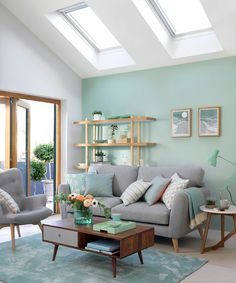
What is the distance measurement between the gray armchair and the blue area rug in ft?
1.12

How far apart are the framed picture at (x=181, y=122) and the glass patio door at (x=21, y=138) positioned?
2.41 m

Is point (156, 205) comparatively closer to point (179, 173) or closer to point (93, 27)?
point (179, 173)

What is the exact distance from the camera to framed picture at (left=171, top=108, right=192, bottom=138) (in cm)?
559

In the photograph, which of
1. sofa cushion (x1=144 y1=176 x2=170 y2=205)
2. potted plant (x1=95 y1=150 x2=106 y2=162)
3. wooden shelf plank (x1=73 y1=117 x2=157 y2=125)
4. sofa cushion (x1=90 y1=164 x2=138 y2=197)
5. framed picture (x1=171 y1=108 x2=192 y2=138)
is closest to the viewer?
sofa cushion (x1=144 y1=176 x2=170 y2=205)

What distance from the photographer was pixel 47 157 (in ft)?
21.8

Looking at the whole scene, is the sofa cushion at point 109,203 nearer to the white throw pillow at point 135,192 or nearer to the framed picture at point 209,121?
the white throw pillow at point 135,192

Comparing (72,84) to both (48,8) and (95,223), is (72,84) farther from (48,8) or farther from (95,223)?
(95,223)

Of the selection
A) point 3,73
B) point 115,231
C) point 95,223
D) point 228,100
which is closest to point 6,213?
point 95,223

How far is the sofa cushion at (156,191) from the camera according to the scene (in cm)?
467

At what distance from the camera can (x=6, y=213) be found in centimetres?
445

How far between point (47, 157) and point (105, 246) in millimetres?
3424

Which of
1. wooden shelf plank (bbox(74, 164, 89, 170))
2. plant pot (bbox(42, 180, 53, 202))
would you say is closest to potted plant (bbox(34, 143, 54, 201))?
plant pot (bbox(42, 180, 53, 202))

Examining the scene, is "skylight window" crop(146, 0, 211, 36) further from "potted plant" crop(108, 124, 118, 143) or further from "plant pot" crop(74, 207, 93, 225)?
"plant pot" crop(74, 207, 93, 225)

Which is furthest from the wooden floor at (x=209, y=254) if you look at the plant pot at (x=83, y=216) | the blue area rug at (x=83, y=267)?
the plant pot at (x=83, y=216)
